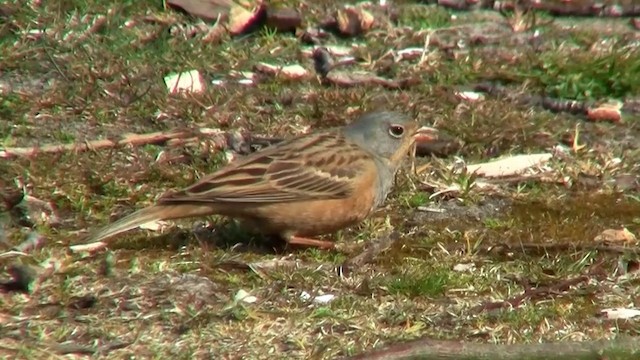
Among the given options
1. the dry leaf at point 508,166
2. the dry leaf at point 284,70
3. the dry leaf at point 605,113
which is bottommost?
the dry leaf at point 284,70

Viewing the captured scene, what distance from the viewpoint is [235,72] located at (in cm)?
1005

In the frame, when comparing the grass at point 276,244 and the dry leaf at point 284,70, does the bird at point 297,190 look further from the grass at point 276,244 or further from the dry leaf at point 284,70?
the dry leaf at point 284,70

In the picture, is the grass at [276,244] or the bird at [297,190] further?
the bird at [297,190]

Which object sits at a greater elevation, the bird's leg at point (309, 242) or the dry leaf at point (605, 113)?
the bird's leg at point (309, 242)

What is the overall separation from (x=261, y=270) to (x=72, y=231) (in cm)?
120

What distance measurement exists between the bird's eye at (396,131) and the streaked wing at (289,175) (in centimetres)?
27

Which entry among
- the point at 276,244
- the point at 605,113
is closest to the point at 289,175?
the point at 276,244

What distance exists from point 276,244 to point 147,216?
0.80 metres

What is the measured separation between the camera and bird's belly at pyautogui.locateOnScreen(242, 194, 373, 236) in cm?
763

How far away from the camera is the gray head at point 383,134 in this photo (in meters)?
8.32

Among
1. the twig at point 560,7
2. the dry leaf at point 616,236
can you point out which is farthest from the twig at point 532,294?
the twig at point 560,7

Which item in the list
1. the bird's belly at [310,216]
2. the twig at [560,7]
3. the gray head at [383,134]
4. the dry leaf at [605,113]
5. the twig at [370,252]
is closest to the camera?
the twig at [370,252]

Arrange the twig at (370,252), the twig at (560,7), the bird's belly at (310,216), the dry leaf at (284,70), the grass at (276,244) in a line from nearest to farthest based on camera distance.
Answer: the grass at (276,244) → the twig at (370,252) → the bird's belly at (310,216) → the dry leaf at (284,70) → the twig at (560,7)

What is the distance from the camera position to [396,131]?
8430 mm
